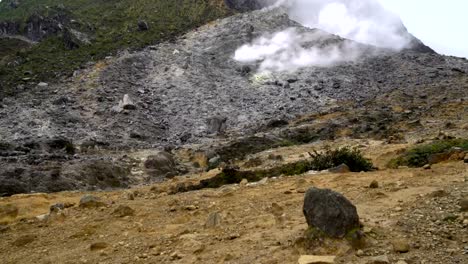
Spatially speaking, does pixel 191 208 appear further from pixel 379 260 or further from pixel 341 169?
pixel 379 260

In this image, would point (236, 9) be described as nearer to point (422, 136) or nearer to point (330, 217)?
point (422, 136)

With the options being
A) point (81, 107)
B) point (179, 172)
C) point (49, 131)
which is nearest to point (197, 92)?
point (81, 107)

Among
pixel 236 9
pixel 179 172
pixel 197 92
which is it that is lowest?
pixel 179 172

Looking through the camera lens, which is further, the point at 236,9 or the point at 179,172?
the point at 236,9

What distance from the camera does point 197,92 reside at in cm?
2938

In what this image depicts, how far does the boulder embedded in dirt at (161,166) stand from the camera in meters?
18.0

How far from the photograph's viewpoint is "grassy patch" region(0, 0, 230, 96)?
3359 centimetres

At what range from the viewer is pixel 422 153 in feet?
41.3

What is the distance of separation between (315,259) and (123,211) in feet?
14.9

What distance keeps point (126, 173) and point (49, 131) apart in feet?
22.2

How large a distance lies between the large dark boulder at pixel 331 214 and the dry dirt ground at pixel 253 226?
19cm

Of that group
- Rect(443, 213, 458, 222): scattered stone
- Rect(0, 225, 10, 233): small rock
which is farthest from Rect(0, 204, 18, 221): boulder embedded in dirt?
Rect(443, 213, 458, 222): scattered stone

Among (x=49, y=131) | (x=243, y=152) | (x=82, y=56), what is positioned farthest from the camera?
(x=82, y=56)

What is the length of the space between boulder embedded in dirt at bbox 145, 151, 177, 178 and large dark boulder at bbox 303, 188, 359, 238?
37.9ft
